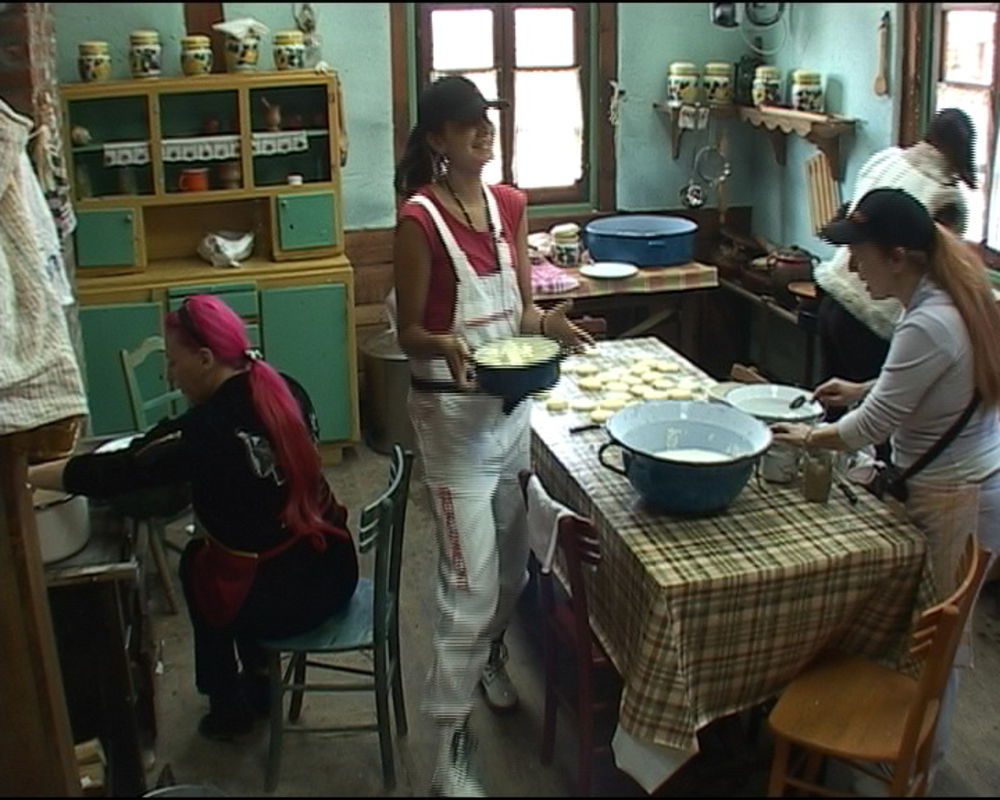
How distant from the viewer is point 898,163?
125 inches

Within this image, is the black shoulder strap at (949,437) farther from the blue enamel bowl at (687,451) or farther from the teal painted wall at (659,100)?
the teal painted wall at (659,100)

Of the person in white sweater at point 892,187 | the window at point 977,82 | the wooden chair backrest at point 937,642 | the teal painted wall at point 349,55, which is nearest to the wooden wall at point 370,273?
the teal painted wall at point 349,55

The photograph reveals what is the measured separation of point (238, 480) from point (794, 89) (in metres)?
2.81

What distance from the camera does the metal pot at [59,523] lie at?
220 centimetres

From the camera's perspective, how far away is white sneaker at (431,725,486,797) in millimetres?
1817

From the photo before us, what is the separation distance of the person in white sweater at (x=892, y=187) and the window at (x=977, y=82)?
321 millimetres

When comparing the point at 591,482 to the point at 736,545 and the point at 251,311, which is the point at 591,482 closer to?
the point at 736,545

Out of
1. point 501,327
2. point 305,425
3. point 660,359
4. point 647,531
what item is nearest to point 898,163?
point 660,359

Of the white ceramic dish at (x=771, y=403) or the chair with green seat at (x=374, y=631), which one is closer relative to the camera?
the chair with green seat at (x=374, y=631)

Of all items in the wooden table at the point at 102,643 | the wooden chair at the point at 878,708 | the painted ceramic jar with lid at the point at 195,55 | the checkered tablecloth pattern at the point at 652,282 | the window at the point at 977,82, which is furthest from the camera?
the checkered tablecloth pattern at the point at 652,282

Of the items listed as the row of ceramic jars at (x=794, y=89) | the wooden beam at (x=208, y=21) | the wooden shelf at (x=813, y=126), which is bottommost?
the wooden shelf at (x=813, y=126)

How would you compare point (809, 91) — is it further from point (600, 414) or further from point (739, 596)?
point (739, 596)

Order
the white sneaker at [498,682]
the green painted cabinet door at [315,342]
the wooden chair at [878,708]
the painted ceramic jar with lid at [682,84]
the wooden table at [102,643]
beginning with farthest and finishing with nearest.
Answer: the painted ceramic jar with lid at [682,84]
the green painted cabinet door at [315,342]
the white sneaker at [498,682]
the wooden table at [102,643]
the wooden chair at [878,708]

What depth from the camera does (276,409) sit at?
2299 mm
